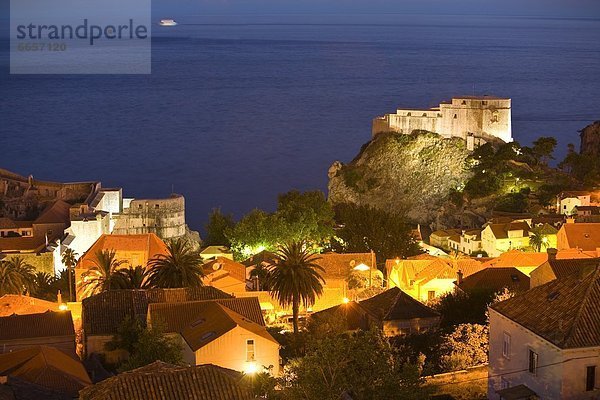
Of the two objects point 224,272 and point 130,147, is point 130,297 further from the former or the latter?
point 130,147

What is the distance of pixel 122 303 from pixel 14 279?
8.80 m

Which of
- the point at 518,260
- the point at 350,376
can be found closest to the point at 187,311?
the point at 350,376

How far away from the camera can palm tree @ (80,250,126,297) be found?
3160 cm

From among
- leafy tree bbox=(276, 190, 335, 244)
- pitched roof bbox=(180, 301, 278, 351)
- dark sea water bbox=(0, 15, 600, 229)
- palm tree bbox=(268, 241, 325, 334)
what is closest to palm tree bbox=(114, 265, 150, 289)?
palm tree bbox=(268, 241, 325, 334)

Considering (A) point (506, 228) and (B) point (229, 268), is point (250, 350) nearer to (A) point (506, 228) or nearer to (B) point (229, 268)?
(B) point (229, 268)

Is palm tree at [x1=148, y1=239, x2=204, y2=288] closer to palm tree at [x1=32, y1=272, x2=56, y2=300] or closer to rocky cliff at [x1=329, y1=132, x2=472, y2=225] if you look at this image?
palm tree at [x1=32, y1=272, x2=56, y2=300]

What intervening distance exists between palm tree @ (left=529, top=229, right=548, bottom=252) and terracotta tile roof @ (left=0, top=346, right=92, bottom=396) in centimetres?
2776

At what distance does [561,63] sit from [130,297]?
173786 mm

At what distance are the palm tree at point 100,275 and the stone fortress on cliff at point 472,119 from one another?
35.8 metres

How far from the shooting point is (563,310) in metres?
16.5

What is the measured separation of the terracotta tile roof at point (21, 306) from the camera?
29.4 metres

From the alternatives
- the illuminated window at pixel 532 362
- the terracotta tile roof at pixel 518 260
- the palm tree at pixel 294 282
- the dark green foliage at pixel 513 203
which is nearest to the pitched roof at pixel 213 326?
the palm tree at pixel 294 282

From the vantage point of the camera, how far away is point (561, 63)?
615 ft

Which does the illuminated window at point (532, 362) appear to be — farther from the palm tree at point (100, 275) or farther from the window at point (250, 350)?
the palm tree at point (100, 275)
